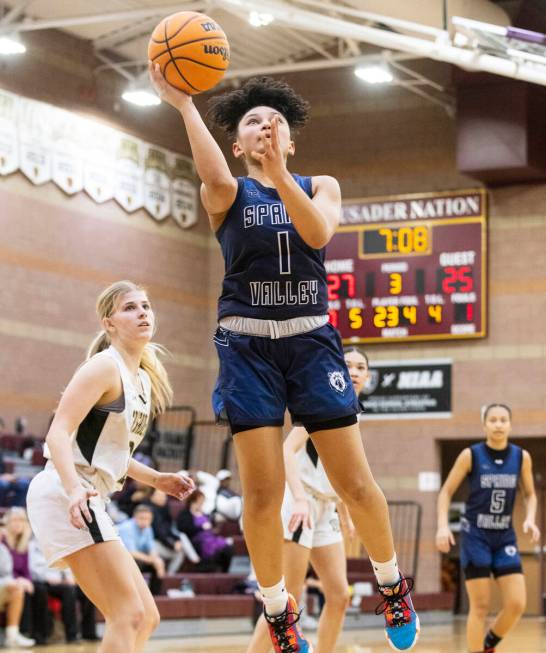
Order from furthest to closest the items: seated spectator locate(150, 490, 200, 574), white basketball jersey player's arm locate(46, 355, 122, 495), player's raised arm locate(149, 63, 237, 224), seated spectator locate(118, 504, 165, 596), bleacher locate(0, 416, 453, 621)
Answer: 1. seated spectator locate(150, 490, 200, 574)
2. bleacher locate(0, 416, 453, 621)
3. seated spectator locate(118, 504, 165, 596)
4. white basketball jersey player's arm locate(46, 355, 122, 495)
5. player's raised arm locate(149, 63, 237, 224)

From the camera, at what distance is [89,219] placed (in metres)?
19.6

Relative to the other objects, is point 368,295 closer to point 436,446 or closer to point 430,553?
point 436,446

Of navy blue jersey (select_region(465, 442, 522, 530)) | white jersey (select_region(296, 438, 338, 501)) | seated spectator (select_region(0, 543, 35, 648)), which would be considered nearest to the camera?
white jersey (select_region(296, 438, 338, 501))

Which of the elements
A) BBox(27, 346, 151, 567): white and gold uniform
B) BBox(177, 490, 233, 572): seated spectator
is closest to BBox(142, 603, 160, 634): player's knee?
BBox(27, 346, 151, 567): white and gold uniform

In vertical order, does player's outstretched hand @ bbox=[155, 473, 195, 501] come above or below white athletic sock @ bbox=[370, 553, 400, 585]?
above

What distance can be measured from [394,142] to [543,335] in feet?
13.7

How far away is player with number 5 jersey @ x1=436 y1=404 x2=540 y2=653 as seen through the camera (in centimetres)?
920

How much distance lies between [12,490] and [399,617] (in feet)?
33.0

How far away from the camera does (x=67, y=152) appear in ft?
62.9

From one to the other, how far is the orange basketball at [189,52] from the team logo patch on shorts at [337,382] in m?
1.22

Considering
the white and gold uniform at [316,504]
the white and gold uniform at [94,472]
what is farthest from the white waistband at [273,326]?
the white and gold uniform at [316,504]

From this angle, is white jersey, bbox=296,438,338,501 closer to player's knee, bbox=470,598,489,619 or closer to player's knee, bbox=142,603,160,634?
player's knee, bbox=470,598,489,619

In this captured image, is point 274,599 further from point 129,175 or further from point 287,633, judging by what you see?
point 129,175

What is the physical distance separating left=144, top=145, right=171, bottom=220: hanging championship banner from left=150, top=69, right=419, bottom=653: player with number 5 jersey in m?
16.0
